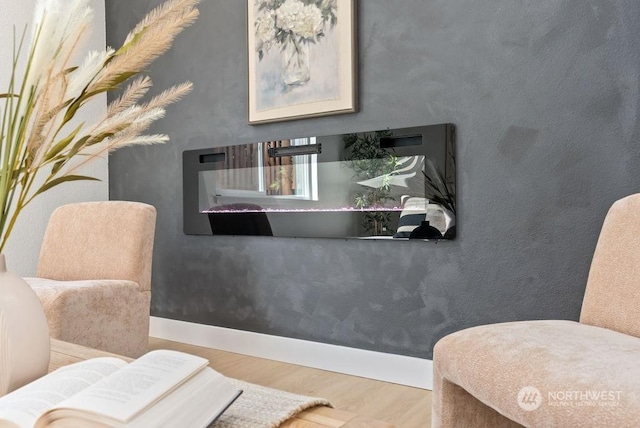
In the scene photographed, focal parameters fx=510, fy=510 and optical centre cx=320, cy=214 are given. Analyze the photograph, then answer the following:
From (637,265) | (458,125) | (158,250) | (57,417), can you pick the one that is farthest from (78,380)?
(158,250)

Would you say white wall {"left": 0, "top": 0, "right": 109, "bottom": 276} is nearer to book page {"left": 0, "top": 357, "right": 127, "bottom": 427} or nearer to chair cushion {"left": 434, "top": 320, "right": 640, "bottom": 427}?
book page {"left": 0, "top": 357, "right": 127, "bottom": 427}

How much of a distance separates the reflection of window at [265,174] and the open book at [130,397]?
171 centimetres

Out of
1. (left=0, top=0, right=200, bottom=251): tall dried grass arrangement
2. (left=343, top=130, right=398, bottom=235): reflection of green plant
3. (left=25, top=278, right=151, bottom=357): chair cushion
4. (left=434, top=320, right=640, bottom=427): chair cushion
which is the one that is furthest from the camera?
(left=343, top=130, right=398, bottom=235): reflection of green plant

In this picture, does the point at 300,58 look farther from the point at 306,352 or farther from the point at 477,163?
the point at 306,352

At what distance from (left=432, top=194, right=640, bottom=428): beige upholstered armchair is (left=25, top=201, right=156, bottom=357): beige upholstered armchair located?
1.52 m

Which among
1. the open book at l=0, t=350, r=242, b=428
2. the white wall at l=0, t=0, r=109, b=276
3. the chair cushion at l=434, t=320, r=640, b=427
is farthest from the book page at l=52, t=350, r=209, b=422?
the white wall at l=0, t=0, r=109, b=276

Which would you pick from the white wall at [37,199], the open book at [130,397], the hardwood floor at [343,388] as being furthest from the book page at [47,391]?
the white wall at [37,199]

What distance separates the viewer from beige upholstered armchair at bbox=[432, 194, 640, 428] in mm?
961

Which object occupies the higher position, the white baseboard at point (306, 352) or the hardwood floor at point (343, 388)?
the white baseboard at point (306, 352)

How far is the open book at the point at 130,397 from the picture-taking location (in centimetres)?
69

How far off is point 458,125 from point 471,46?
1.06 ft

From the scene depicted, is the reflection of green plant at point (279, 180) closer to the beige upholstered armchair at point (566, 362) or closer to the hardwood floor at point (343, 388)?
the hardwood floor at point (343, 388)

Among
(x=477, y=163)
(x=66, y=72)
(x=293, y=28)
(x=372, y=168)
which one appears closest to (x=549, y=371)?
(x=66, y=72)

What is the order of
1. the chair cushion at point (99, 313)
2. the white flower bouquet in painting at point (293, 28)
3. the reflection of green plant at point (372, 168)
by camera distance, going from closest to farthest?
the chair cushion at point (99, 313)
the reflection of green plant at point (372, 168)
the white flower bouquet in painting at point (293, 28)
